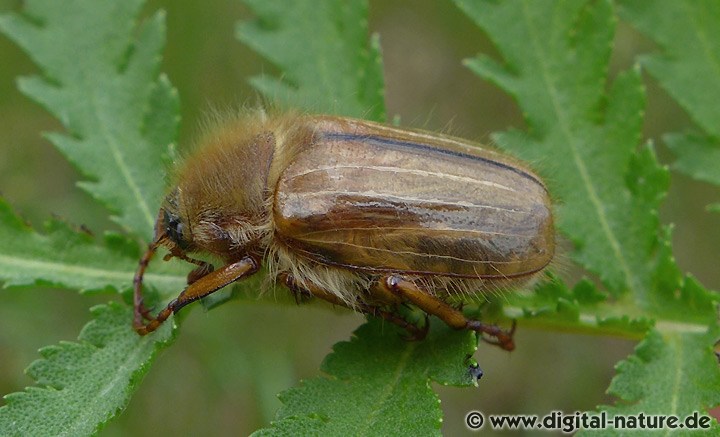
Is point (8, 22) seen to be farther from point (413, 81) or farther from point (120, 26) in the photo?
point (413, 81)

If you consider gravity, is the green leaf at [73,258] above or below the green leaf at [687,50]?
below

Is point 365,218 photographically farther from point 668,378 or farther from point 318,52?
point 668,378

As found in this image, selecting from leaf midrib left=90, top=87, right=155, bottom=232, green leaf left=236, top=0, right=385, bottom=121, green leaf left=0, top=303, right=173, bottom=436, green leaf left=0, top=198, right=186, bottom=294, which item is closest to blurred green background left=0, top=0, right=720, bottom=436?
green leaf left=236, top=0, right=385, bottom=121

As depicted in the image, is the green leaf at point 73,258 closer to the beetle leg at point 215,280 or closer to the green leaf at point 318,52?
the beetle leg at point 215,280

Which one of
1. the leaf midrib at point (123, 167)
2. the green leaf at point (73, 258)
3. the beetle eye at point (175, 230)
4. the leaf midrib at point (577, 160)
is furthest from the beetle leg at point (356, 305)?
the leaf midrib at point (577, 160)

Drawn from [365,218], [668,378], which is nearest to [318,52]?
[365,218]

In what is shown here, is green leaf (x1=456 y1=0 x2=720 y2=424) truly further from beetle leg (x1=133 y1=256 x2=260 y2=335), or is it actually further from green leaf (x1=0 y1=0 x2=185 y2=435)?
green leaf (x1=0 y1=0 x2=185 y2=435)
